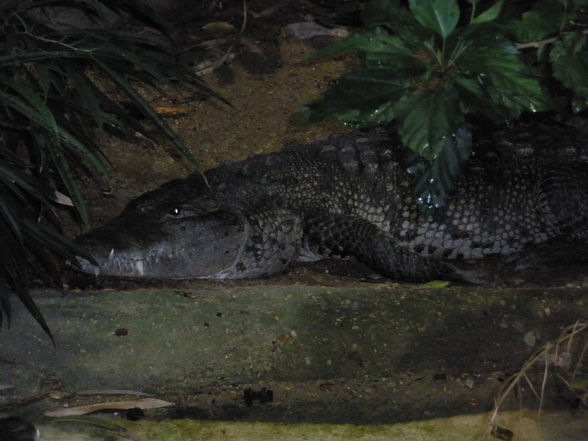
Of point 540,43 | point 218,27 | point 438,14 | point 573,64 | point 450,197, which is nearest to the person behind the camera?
point 438,14

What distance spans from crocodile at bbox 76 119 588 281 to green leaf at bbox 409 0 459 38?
1.47 metres

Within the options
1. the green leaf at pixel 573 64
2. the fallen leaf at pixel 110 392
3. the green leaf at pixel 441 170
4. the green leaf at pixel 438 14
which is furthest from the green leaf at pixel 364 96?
the fallen leaf at pixel 110 392

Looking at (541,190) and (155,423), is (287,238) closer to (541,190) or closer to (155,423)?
(541,190)

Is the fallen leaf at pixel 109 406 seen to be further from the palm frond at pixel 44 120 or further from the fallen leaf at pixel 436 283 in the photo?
the fallen leaf at pixel 436 283

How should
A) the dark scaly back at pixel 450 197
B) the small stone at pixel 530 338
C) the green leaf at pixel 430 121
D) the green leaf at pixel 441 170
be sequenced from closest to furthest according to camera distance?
the green leaf at pixel 430 121 < the small stone at pixel 530 338 < the green leaf at pixel 441 170 < the dark scaly back at pixel 450 197

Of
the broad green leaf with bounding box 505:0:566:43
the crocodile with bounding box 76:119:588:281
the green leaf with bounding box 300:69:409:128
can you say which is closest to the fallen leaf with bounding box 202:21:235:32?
A: the crocodile with bounding box 76:119:588:281

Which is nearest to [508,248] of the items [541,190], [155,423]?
[541,190]

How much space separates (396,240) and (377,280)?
41cm

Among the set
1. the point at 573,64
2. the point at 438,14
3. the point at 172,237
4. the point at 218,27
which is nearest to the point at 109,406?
the point at 172,237

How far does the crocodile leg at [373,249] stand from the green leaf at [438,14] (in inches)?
57.5

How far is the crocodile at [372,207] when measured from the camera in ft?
14.6

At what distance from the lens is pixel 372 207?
15.7 ft

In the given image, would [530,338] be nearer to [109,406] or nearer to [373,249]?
[373,249]

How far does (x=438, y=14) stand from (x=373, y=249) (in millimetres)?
1515
